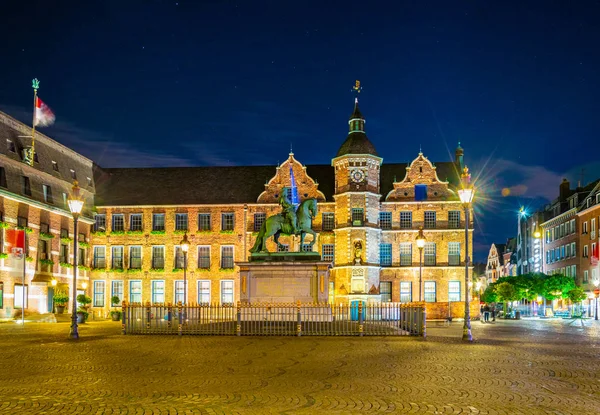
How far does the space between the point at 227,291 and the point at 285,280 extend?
101 feet

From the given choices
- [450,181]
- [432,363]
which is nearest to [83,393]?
[432,363]

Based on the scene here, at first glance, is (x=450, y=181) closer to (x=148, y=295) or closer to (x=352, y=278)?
(x=352, y=278)

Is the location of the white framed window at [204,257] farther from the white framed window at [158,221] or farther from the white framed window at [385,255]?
the white framed window at [385,255]

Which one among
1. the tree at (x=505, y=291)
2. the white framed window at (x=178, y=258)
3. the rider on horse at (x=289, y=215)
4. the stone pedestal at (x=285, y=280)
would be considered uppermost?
the rider on horse at (x=289, y=215)

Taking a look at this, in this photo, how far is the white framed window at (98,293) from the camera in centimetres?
6406

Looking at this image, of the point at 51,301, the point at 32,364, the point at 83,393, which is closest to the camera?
the point at 83,393

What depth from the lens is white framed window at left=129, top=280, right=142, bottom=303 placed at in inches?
2534

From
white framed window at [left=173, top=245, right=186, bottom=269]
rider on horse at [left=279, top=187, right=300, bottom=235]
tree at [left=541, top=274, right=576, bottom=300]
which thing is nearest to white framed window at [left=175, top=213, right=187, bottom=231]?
white framed window at [left=173, top=245, right=186, bottom=269]

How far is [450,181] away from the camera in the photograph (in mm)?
66188

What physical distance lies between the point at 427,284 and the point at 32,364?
164 ft

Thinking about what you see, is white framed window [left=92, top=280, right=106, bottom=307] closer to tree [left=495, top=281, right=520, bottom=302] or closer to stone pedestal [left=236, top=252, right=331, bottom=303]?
stone pedestal [left=236, top=252, right=331, bottom=303]

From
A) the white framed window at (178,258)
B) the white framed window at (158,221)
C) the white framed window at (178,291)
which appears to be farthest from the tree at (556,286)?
the white framed window at (158,221)

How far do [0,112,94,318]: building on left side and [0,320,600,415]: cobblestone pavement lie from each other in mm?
25475

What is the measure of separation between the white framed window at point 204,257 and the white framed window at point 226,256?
1465 millimetres
